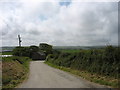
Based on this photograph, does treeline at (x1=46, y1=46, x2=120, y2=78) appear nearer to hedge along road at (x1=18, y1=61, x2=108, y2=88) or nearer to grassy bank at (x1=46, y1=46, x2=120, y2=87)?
grassy bank at (x1=46, y1=46, x2=120, y2=87)

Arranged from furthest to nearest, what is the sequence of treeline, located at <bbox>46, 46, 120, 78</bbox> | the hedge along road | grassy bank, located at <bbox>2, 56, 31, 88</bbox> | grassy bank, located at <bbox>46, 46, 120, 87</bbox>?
1. treeline, located at <bbox>46, 46, 120, 78</bbox>
2. grassy bank, located at <bbox>46, 46, 120, 87</bbox>
3. grassy bank, located at <bbox>2, 56, 31, 88</bbox>
4. the hedge along road

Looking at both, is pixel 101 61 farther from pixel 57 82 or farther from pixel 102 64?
pixel 57 82

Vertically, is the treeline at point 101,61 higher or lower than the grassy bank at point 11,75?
higher

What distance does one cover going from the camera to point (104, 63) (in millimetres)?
14516

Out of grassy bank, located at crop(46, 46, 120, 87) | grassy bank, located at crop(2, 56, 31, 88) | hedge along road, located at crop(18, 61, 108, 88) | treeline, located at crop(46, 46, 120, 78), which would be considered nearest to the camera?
hedge along road, located at crop(18, 61, 108, 88)

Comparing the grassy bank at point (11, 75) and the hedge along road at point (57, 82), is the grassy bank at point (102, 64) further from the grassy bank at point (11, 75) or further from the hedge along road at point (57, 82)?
the grassy bank at point (11, 75)

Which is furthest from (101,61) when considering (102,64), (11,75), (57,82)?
(11,75)

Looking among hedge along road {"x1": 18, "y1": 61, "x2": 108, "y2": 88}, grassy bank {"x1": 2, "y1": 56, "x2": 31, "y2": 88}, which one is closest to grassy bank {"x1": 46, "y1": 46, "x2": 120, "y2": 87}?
hedge along road {"x1": 18, "y1": 61, "x2": 108, "y2": 88}

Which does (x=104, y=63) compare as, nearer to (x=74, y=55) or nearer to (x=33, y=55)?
(x=74, y=55)

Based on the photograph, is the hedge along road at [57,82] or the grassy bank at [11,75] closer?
the hedge along road at [57,82]

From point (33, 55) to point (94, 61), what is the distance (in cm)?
6563

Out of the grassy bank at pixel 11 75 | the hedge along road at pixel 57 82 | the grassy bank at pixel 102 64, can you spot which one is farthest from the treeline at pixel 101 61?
A: the grassy bank at pixel 11 75

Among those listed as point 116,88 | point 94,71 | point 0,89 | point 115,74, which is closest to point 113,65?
point 115,74

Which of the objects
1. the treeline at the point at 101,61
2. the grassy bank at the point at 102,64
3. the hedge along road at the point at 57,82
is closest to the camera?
the hedge along road at the point at 57,82
